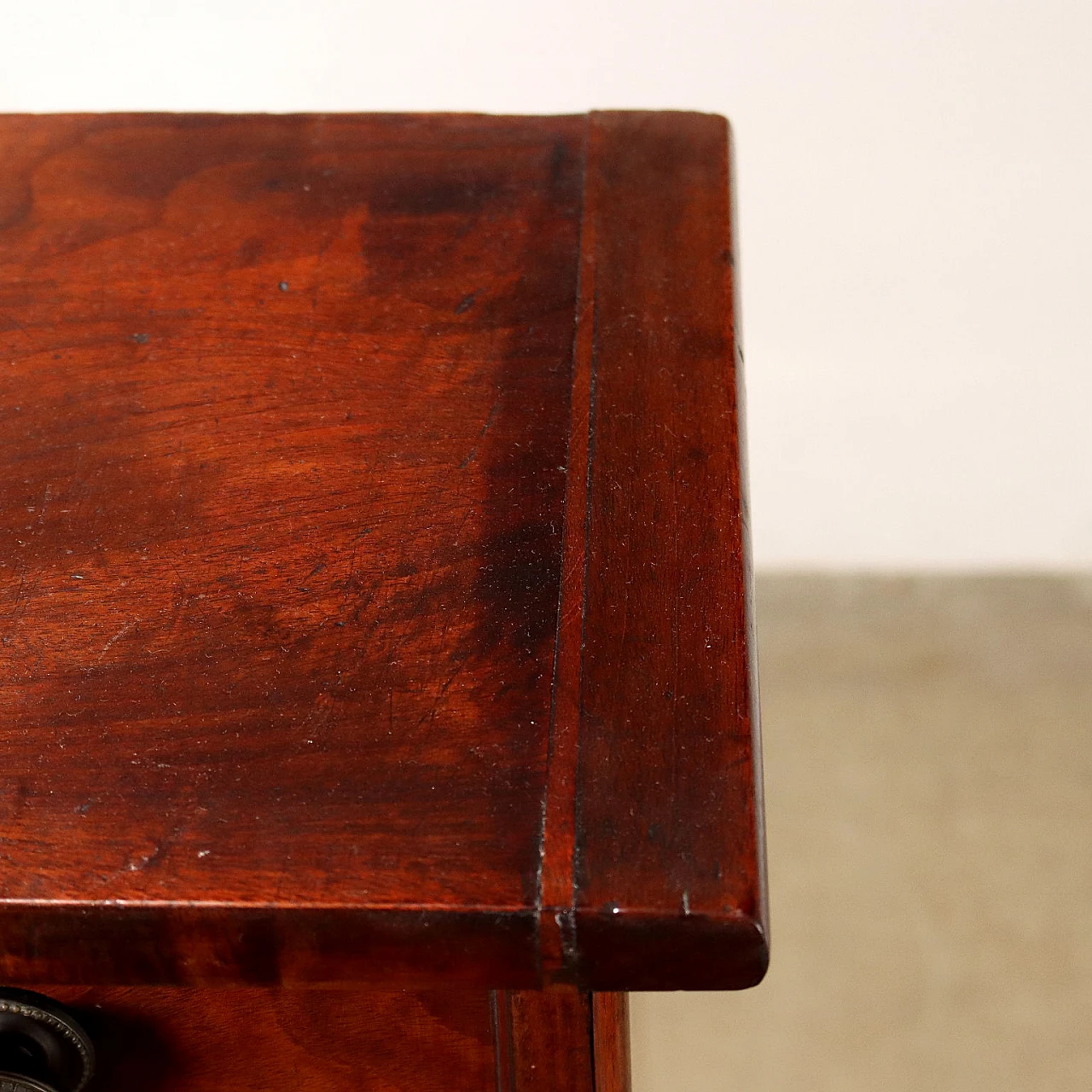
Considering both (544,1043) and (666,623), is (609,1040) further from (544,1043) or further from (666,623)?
(666,623)

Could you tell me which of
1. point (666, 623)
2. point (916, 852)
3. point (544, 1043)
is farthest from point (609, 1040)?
point (916, 852)

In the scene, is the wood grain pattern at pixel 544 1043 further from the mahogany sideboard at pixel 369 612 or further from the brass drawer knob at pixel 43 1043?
the brass drawer knob at pixel 43 1043

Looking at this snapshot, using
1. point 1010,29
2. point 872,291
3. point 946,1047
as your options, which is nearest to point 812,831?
point 946,1047

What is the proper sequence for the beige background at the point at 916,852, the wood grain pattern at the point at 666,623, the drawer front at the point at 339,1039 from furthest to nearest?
1. the beige background at the point at 916,852
2. the drawer front at the point at 339,1039
3. the wood grain pattern at the point at 666,623

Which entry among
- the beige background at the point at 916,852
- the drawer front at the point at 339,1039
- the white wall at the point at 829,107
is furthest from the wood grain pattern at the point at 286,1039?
the white wall at the point at 829,107

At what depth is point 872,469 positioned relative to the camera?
1.49 meters

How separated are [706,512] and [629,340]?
0.36 ft

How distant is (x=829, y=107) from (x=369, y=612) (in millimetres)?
970

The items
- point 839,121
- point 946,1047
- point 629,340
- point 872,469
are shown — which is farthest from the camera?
point 872,469

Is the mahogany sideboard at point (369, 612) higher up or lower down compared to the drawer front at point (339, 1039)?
higher up

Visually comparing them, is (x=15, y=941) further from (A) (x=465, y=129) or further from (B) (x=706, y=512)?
(A) (x=465, y=129)

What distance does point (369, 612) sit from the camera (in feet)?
1.48

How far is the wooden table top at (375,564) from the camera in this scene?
0.38 m

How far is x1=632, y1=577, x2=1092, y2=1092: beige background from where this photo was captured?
1.16 meters
